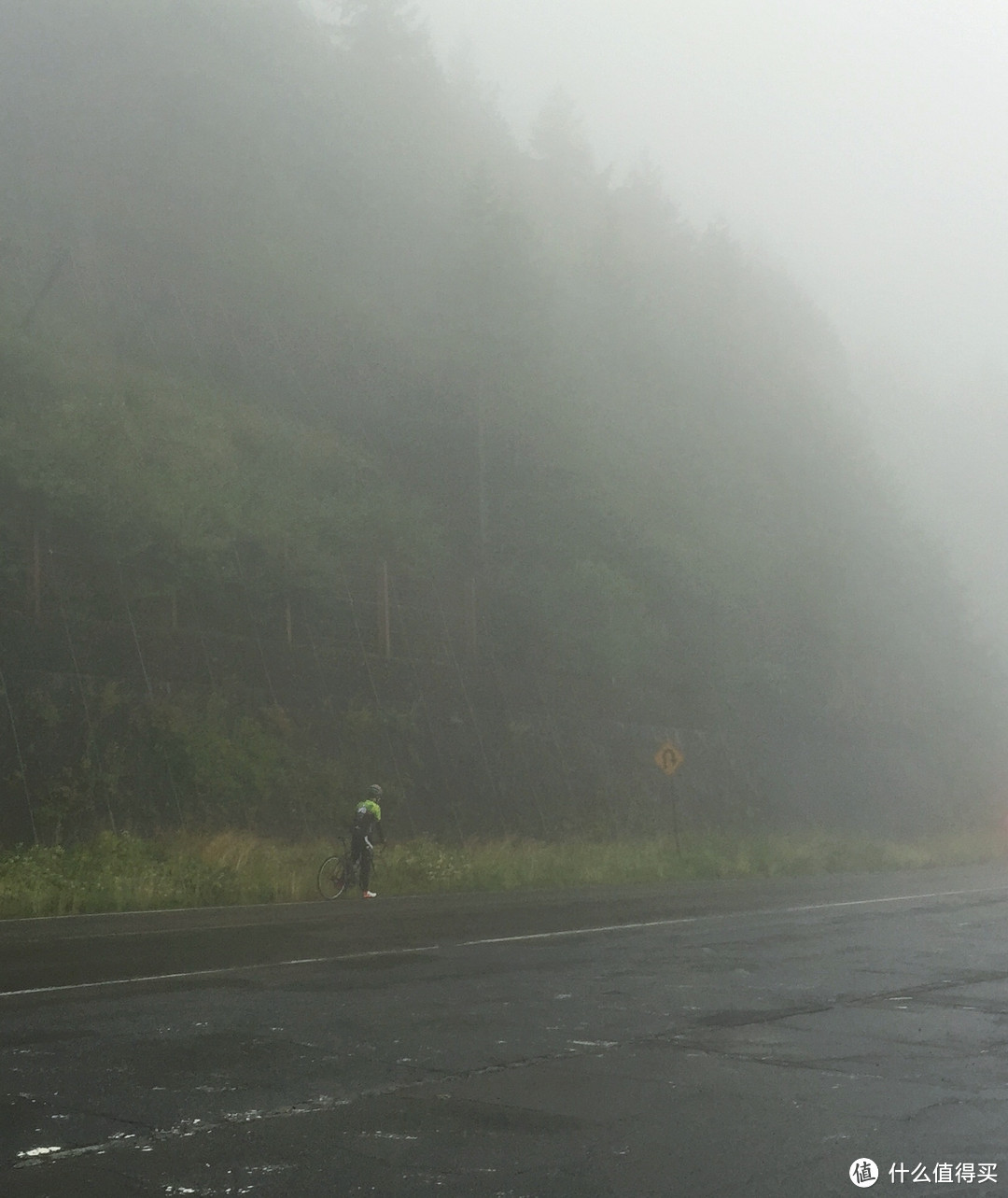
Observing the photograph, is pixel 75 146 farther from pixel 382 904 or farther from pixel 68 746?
pixel 382 904

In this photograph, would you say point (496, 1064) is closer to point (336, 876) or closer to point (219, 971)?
point (219, 971)

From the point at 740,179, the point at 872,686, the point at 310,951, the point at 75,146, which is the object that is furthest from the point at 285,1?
the point at 310,951

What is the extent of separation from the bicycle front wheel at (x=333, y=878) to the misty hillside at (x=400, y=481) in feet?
14.6

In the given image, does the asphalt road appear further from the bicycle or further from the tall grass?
the bicycle

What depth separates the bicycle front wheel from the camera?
70.5 ft

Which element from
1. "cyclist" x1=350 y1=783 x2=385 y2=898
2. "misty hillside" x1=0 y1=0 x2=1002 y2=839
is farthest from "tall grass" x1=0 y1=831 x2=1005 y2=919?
"misty hillside" x1=0 y1=0 x2=1002 y2=839

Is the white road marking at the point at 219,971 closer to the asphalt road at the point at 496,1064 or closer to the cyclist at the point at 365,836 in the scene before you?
the asphalt road at the point at 496,1064

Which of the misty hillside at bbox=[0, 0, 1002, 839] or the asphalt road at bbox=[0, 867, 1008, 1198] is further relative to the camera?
the misty hillside at bbox=[0, 0, 1002, 839]

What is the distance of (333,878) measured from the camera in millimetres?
21516

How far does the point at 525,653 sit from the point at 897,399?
68600 millimetres

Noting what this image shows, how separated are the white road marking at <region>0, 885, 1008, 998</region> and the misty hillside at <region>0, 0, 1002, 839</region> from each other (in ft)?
34.4

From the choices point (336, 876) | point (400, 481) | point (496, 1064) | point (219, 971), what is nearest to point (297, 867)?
point (336, 876)

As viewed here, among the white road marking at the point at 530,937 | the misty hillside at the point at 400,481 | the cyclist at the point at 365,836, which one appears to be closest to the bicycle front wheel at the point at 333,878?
the cyclist at the point at 365,836

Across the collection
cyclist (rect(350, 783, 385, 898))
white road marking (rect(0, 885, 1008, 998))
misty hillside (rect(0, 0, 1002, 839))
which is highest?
misty hillside (rect(0, 0, 1002, 839))
